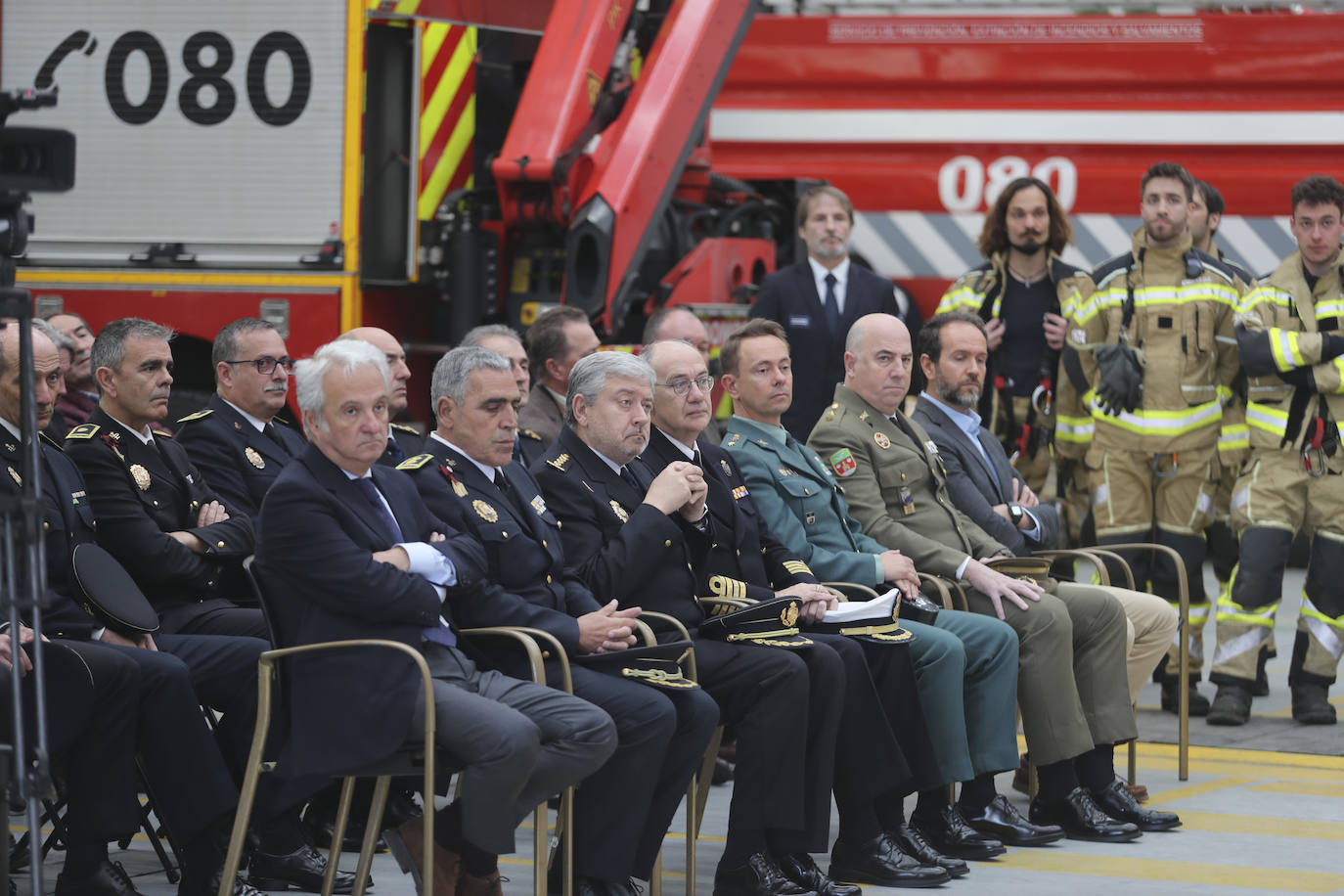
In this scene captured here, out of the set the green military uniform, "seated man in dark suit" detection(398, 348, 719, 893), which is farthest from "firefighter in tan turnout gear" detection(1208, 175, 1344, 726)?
"seated man in dark suit" detection(398, 348, 719, 893)

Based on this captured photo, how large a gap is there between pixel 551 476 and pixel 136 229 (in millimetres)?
4086

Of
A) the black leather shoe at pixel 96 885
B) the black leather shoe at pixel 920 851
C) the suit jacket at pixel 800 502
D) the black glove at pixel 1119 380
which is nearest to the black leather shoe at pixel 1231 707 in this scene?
the black glove at pixel 1119 380

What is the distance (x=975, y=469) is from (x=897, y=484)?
1.67 ft

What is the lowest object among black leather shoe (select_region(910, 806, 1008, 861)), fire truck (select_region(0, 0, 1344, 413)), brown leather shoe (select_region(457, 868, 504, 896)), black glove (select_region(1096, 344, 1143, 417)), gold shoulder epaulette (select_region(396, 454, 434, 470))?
black leather shoe (select_region(910, 806, 1008, 861))

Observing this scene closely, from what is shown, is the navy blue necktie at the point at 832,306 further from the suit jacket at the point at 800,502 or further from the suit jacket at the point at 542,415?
the suit jacket at the point at 800,502

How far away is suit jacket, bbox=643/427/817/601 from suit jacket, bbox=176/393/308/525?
1163 mm

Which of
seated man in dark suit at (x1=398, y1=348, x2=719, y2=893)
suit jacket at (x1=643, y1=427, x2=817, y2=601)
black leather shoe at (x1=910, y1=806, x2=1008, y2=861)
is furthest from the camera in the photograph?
black leather shoe at (x1=910, y1=806, x2=1008, y2=861)

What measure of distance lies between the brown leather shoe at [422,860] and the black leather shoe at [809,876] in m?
0.95

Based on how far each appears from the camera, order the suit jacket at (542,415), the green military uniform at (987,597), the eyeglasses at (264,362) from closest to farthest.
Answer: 1. the eyeglasses at (264,362)
2. the green military uniform at (987,597)
3. the suit jacket at (542,415)

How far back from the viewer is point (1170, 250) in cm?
820

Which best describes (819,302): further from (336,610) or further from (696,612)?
(336,610)

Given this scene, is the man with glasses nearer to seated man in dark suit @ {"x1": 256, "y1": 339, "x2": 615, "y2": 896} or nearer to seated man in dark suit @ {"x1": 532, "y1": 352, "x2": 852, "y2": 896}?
seated man in dark suit @ {"x1": 532, "y1": 352, "x2": 852, "y2": 896}

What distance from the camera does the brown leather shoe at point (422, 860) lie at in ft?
15.9

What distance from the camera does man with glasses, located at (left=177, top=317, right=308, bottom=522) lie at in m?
6.00
